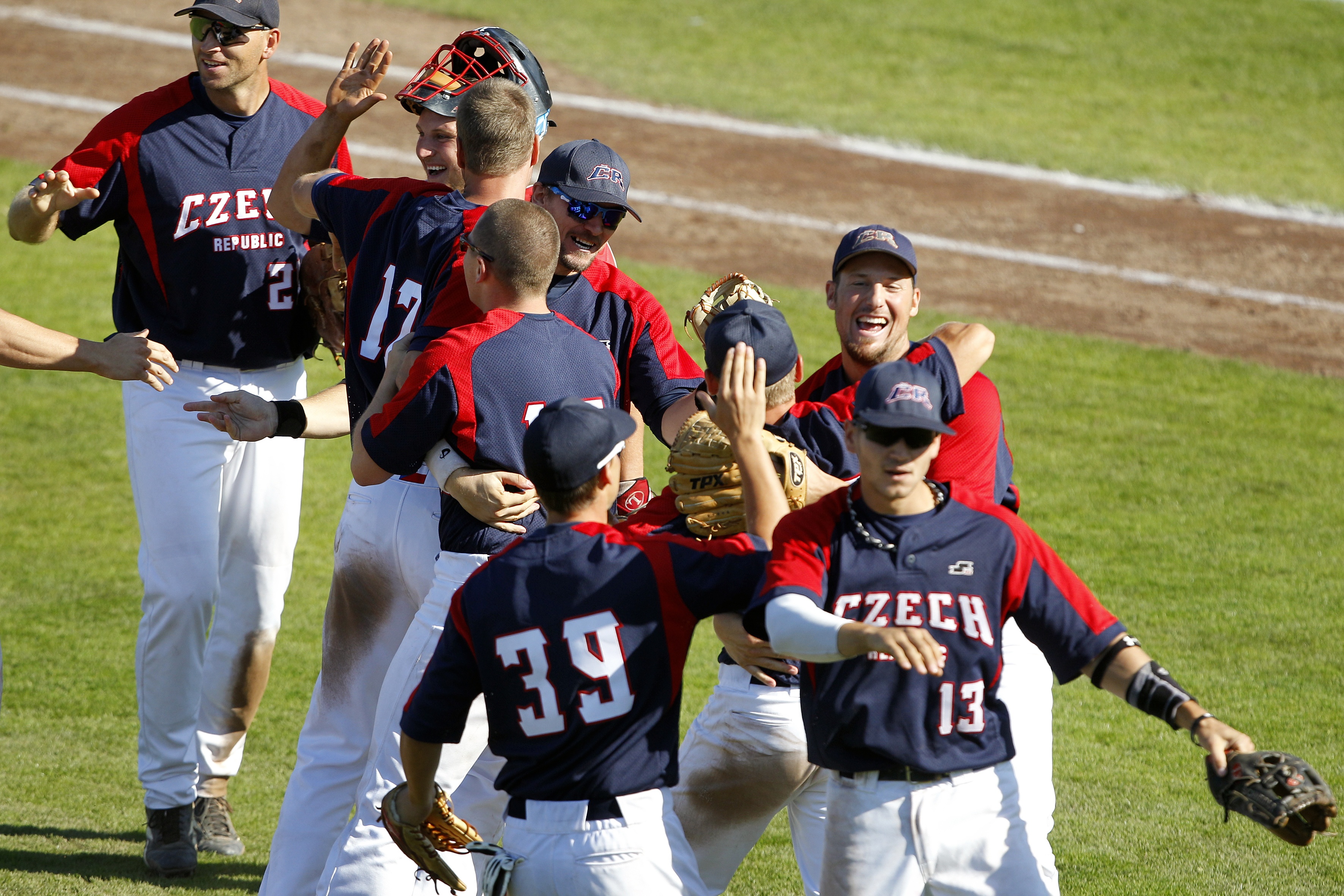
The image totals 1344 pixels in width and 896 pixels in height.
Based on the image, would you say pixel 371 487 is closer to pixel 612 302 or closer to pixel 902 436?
pixel 612 302

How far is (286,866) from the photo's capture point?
409 cm

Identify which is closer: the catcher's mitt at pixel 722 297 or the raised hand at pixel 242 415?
the catcher's mitt at pixel 722 297

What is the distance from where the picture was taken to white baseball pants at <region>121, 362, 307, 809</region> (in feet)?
15.5

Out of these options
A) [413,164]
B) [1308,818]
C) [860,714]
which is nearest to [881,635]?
[860,714]

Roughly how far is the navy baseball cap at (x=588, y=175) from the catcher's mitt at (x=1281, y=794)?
2143 millimetres

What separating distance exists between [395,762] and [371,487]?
2.88 ft

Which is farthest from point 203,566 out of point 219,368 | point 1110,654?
point 1110,654

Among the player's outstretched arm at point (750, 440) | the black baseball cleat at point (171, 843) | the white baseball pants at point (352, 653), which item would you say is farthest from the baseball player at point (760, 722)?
the black baseball cleat at point (171, 843)

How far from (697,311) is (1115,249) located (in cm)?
791

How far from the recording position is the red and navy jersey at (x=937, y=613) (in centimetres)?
307

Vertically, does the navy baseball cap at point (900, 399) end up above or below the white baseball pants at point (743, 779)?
above

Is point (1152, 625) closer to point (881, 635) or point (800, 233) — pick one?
point (881, 635)

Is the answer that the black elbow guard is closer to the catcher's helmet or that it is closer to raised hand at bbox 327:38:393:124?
the catcher's helmet

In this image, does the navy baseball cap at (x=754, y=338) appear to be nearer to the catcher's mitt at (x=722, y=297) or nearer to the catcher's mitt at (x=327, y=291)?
the catcher's mitt at (x=722, y=297)
